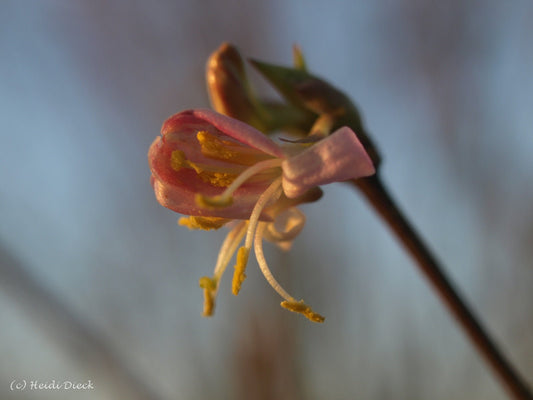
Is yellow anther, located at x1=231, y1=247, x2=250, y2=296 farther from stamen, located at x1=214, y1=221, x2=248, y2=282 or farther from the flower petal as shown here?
the flower petal

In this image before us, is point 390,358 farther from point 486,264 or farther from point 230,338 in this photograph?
point 230,338

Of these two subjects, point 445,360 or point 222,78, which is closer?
point 222,78

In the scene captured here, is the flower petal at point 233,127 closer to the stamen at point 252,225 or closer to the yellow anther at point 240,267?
the stamen at point 252,225

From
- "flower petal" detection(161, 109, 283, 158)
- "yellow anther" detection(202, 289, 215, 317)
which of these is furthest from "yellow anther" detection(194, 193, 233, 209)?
"yellow anther" detection(202, 289, 215, 317)

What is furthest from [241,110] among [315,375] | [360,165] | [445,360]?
[315,375]

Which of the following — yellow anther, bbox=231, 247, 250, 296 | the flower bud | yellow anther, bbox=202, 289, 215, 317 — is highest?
the flower bud

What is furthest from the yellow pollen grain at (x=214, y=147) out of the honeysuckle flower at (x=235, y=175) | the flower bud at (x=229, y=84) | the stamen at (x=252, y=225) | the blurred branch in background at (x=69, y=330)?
the blurred branch in background at (x=69, y=330)
